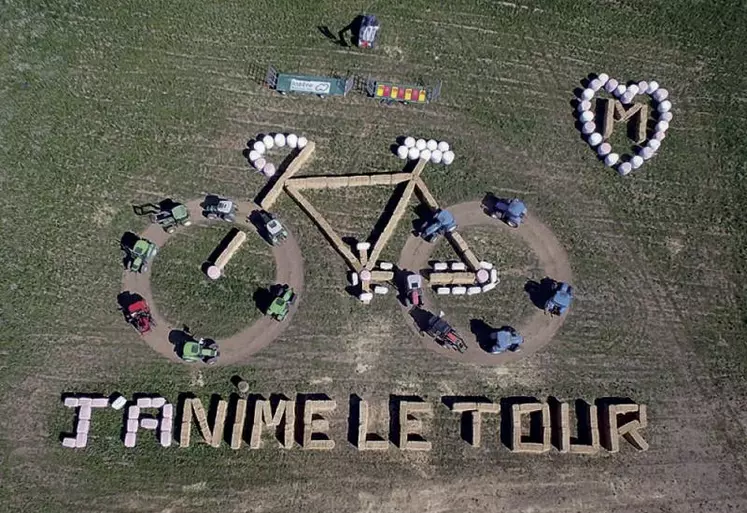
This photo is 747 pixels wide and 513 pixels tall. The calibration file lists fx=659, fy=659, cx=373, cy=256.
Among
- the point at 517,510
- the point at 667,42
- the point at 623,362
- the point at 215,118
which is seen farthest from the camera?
the point at 667,42

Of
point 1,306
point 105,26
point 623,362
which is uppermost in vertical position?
point 105,26

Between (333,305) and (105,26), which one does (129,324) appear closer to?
(333,305)

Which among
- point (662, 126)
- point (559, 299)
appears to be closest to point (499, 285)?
point (559, 299)

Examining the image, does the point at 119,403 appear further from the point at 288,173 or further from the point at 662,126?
the point at 662,126

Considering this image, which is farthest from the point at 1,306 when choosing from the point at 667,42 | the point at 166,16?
the point at 667,42

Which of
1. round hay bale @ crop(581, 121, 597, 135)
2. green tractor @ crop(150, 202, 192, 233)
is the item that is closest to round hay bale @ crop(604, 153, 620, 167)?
round hay bale @ crop(581, 121, 597, 135)

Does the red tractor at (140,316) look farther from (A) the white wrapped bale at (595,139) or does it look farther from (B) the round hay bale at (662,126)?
(B) the round hay bale at (662,126)

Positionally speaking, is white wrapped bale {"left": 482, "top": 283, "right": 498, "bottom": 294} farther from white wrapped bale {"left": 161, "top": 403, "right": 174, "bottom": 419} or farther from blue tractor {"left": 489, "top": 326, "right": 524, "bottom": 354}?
white wrapped bale {"left": 161, "top": 403, "right": 174, "bottom": 419}
